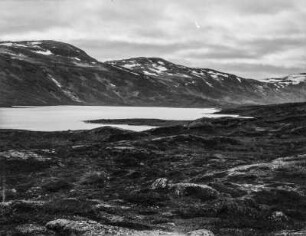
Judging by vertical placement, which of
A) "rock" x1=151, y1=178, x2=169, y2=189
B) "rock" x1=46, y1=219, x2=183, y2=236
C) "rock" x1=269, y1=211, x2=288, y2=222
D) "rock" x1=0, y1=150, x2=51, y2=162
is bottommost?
"rock" x1=269, y1=211, x2=288, y2=222

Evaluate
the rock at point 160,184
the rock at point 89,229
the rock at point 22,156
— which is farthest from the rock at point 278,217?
the rock at point 22,156

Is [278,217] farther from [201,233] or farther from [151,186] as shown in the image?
[151,186]

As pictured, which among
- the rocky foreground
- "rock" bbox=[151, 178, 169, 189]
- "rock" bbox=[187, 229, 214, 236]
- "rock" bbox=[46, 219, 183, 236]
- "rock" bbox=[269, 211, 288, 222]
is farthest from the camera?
"rock" bbox=[151, 178, 169, 189]

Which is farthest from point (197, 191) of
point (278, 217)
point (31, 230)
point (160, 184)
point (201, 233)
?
point (31, 230)

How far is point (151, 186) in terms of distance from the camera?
44.8 meters

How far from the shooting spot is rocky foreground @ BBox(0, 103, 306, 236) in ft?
106

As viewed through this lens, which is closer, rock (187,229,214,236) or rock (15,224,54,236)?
rock (187,229,214,236)

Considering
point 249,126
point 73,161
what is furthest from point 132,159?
point 249,126

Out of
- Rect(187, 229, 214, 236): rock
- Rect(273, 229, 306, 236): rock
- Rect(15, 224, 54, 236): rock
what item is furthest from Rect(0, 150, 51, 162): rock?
Rect(273, 229, 306, 236): rock

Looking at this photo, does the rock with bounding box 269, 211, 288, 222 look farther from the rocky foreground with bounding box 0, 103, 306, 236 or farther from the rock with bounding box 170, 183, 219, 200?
the rock with bounding box 170, 183, 219, 200

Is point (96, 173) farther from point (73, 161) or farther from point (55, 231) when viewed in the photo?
point (55, 231)

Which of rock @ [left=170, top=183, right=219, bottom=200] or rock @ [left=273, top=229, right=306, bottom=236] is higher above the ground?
rock @ [left=170, top=183, right=219, bottom=200]

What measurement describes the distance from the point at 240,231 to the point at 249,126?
Result: 97.2 meters

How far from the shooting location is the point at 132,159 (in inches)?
2714
